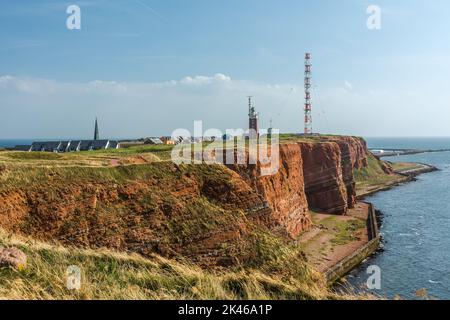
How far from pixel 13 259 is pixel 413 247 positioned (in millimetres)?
46201

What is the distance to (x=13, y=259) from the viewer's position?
340 inches

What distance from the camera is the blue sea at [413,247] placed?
3394cm

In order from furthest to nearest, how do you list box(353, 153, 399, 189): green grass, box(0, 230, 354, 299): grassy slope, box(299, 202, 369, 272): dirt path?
box(353, 153, 399, 189): green grass
box(299, 202, 369, 272): dirt path
box(0, 230, 354, 299): grassy slope

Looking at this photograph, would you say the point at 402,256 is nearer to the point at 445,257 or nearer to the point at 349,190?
the point at 445,257

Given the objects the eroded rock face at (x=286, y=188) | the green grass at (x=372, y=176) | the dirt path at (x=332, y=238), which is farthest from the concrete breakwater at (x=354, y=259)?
the green grass at (x=372, y=176)

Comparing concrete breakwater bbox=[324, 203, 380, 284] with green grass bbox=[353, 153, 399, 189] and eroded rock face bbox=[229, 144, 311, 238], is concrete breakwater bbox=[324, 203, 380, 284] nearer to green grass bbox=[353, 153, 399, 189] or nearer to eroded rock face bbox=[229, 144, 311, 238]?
eroded rock face bbox=[229, 144, 311, 238]

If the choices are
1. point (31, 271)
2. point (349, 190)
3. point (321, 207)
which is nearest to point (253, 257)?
point (31, 271)

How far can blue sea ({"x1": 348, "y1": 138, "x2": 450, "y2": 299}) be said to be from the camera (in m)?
33.9

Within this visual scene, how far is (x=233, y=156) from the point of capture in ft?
120

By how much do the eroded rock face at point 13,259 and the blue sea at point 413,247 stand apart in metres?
26.6

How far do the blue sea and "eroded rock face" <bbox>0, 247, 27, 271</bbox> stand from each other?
87.2ft

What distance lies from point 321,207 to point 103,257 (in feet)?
179

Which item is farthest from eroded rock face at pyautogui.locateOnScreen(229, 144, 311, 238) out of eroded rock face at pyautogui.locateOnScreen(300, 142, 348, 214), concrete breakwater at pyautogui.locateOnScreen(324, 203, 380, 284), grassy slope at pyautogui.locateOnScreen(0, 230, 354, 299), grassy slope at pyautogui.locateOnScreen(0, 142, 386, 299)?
grassy slope at pyautogui.locateOnScreen(0, 230, 354, 299)

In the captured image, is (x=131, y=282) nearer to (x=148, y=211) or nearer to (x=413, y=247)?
(x=148, y=211)
